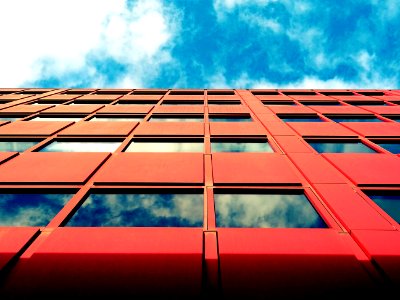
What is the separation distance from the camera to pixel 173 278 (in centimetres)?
405

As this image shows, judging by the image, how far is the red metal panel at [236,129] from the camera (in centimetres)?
1036

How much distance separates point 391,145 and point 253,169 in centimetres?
610

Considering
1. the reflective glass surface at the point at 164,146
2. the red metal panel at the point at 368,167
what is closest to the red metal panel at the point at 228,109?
the reflective glass surface at the point at 164,146

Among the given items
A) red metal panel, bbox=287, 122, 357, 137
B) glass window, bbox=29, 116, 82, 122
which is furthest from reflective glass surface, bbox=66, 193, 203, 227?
glass window, bbox=29, 116, 82, 122

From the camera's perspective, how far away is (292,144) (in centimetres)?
930

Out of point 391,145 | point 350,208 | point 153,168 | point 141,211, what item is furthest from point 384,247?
point 391,145

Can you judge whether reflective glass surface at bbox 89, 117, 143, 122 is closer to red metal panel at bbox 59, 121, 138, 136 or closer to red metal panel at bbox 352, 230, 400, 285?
red metal panel at bbox 59, 121, 138, 136

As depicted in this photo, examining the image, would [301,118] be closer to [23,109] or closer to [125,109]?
[125,109]

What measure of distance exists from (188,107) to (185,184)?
8.24 m

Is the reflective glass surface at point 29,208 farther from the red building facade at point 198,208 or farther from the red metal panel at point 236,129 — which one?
the red metal panel at point 236,129

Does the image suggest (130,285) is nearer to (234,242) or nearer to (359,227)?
(234,242)

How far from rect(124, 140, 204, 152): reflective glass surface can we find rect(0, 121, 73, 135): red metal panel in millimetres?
3578

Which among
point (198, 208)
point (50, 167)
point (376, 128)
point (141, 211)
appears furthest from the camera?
point (376, 128)

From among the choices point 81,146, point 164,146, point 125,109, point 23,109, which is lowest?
point 164,146
